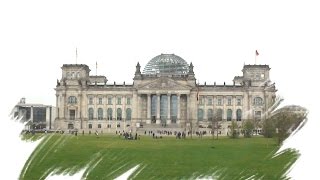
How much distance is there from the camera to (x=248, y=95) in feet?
384

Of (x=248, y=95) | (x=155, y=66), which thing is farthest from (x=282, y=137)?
(x=155, y=66)

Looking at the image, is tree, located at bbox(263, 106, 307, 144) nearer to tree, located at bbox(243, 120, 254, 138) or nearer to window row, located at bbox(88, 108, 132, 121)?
tree, located at bbox(243, 120, 254, 138)

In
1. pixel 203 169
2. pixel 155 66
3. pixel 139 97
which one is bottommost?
pixel 203 169

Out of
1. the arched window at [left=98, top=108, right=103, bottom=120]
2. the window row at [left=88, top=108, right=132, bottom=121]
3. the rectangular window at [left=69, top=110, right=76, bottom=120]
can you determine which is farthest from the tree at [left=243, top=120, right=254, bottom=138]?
the rectangular window at [left=69, top=110, right=76, bottom=120]

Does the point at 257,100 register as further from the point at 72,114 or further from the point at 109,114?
the point at 72,114

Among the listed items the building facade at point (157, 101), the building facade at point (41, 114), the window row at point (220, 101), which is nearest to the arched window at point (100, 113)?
the building facade at point (157, 101)

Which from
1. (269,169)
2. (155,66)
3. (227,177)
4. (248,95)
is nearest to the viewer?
(227,177)

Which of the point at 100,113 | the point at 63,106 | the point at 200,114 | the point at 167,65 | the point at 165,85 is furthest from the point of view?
the point at 167,65

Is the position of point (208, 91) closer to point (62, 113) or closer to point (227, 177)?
point (62, 113)

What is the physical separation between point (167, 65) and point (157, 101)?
1453cm

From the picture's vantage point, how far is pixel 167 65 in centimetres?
12838

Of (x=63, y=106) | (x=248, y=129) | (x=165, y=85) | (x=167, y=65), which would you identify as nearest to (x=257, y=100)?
(x=165, y=85)

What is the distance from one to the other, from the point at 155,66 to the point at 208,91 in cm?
1783

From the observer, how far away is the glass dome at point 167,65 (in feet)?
420
